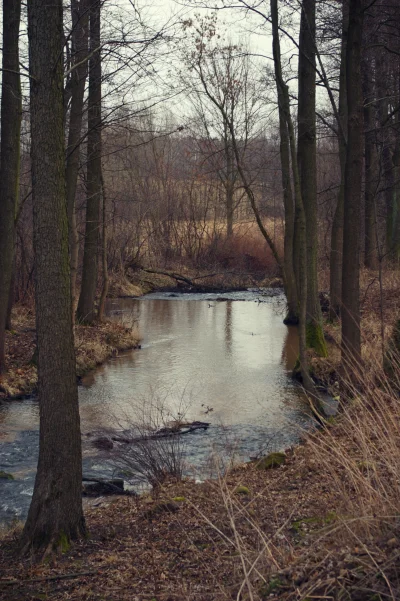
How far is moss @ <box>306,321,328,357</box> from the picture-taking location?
14.7 meters

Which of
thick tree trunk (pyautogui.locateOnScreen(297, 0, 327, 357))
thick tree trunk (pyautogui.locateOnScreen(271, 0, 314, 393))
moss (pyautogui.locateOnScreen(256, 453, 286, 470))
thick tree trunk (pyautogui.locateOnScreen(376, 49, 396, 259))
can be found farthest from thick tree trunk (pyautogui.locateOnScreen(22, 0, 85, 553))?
thick tree trunk (pyautogui.locateOnScreen(376, 49, 396, 259))

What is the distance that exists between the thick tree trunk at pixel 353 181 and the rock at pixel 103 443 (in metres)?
3.41

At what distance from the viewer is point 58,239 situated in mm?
5656

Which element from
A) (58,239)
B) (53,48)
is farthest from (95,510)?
(53,48)

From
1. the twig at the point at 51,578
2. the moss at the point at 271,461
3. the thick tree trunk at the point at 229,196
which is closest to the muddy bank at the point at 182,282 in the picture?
the thick tree trunk at the point at 229,196

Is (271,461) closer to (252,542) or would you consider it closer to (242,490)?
(242,490)

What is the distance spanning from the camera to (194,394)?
12977 millimetres

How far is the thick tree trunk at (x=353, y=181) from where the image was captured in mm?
9695

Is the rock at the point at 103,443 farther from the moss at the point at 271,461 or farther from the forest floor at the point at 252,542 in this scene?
the moss at the point at 271,461

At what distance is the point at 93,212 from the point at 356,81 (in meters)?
10.4

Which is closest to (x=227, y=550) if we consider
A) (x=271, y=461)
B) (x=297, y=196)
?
(x=271, y=461)

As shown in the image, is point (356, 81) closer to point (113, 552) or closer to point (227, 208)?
point (113, 552)

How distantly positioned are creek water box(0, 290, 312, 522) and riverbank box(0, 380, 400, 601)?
0.66 meters

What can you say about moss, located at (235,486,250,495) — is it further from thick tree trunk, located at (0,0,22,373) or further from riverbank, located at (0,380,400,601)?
thick tree trunk, located at (0,0,22,373)
